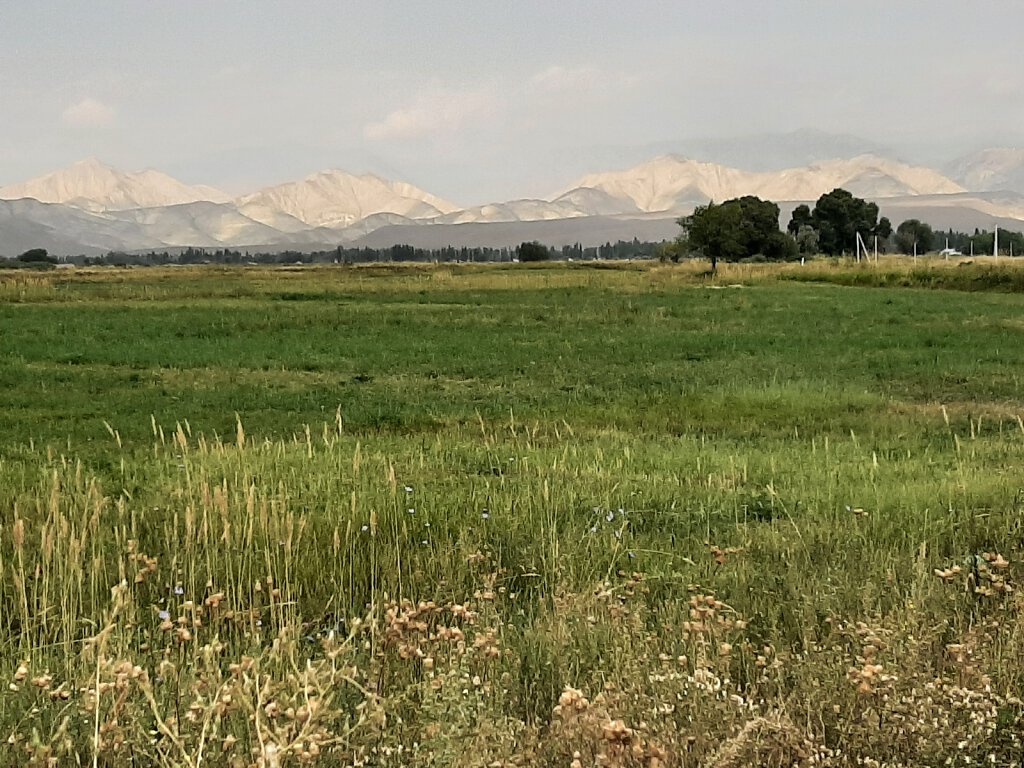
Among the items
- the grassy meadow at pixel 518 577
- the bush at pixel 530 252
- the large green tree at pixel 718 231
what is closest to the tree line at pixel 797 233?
the large green tree at pixel 718 231

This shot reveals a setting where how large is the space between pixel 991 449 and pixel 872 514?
4.07m

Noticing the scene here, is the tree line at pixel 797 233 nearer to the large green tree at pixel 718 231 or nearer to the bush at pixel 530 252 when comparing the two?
the large green tree at pixel 718 231

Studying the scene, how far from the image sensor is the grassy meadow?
3.44 meters

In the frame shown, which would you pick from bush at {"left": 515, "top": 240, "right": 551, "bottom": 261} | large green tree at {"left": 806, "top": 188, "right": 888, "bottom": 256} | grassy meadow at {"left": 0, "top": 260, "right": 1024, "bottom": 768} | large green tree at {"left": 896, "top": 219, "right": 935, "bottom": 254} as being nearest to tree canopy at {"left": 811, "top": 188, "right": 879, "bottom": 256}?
large green tree at {"left": 806, "top": 188, "right": 888, "bottom": 256}

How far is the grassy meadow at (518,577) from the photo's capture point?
3.44 meters

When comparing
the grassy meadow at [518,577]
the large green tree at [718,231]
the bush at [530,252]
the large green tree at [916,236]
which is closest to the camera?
the grassy meadow at [518,577]

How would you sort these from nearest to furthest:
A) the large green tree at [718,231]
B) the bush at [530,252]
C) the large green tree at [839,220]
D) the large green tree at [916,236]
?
1. the large green tree at [718,231]
2. the large green tree at [839,220]
3. the large green tree at [916,236]
4. the bush at [530,252]

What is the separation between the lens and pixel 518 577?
19.3 feet

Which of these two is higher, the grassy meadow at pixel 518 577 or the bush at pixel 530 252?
the bush at pixel 530 252

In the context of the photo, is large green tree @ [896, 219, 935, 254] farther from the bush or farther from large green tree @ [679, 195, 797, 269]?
the bush

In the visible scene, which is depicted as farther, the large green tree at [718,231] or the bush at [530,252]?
the bush at [530,252]

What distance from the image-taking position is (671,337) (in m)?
26.2

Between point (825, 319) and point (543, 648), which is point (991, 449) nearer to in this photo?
point (543, 648)

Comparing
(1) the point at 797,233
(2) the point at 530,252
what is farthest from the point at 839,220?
(2) the point at 530,252
